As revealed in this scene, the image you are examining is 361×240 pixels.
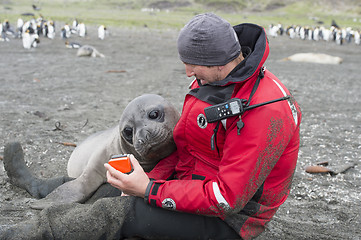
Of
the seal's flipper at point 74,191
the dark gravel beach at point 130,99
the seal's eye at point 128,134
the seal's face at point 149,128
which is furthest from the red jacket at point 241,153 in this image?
the seal's flipper at point 74,191

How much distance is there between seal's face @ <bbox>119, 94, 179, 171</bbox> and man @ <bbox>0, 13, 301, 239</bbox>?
419 millimetres

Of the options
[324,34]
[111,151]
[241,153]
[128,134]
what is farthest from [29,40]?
[324,34]

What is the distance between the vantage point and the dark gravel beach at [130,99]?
10.6 feet

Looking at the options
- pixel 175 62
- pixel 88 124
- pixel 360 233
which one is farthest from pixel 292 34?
pixel 360 233

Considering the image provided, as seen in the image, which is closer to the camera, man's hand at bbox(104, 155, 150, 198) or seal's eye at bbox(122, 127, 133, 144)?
man's hand at bbox(104, 155, 150, 198)

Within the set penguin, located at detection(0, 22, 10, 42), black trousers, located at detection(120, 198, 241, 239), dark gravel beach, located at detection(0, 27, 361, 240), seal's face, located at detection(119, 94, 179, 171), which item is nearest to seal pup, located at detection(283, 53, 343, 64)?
dark gravel beach, located at detection(0, 27, 361, 240)

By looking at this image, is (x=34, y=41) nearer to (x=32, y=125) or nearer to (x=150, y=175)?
(x=32, y=125)

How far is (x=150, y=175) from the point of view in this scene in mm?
2559

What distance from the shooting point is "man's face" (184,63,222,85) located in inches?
83.7

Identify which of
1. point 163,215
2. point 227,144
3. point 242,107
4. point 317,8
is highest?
point 242,107

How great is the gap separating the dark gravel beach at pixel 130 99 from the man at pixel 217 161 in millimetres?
752

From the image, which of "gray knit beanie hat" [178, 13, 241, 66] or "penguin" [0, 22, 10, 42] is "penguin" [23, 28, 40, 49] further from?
"gray knit beanie hat" [178, 13, 241, 66]

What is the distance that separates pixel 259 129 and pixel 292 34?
29217 millimetres

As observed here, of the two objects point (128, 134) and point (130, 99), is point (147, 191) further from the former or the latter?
point (130, 99)
